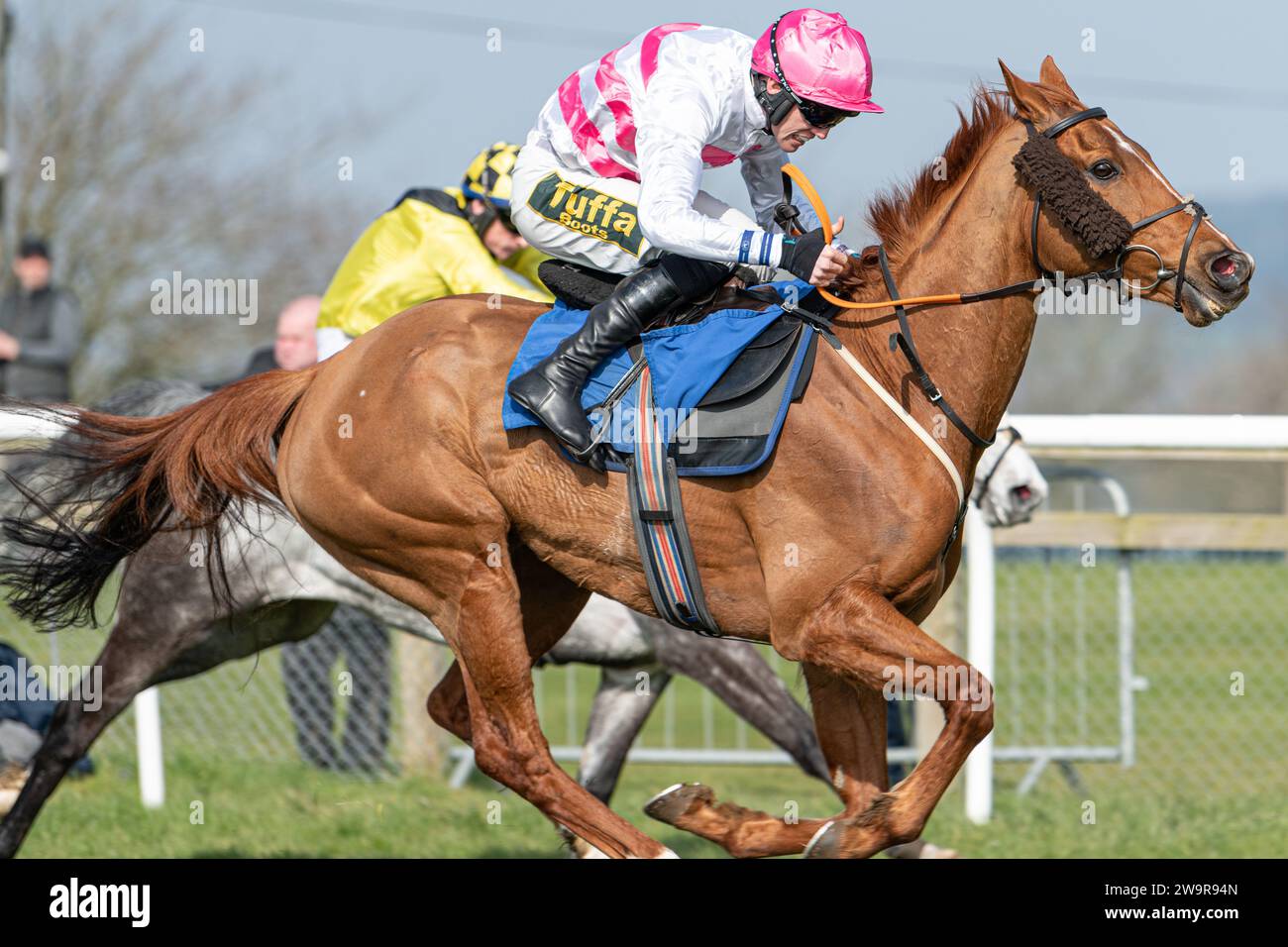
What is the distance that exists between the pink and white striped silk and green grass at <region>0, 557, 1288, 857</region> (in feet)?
6.69

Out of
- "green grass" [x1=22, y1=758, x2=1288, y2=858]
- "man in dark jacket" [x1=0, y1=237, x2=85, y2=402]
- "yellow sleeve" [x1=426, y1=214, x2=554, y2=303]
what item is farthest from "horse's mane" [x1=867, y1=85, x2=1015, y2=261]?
"man in dark jacket" [x1=0, y1=237, x2=85, y2=402]

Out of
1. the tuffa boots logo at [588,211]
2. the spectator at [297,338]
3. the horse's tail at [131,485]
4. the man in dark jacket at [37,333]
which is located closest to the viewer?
the tuffa boots logo at [588,211]

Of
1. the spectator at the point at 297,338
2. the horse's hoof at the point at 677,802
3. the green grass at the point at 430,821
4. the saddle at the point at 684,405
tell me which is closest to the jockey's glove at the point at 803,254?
the saddle at the point at 684,405

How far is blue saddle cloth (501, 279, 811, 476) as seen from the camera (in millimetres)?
3723

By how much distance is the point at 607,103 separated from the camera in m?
3.99

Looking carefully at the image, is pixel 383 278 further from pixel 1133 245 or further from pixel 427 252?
pixel 1133 245

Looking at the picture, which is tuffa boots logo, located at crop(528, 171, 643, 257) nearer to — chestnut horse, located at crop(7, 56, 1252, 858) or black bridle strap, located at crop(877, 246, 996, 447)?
chestnut horse, located at crop(7, 56, 1252, 858)

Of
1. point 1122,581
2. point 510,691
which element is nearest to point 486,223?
point 510,691

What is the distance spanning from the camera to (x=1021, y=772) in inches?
265

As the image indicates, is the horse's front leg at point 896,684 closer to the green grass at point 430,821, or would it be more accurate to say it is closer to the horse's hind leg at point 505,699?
the horse's hind leg at point 505,699

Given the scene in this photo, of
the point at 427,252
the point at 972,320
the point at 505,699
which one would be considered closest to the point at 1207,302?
the point at 972,320

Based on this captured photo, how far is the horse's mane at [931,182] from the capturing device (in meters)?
3.79
